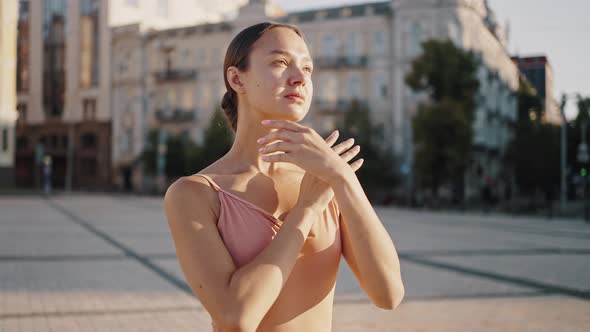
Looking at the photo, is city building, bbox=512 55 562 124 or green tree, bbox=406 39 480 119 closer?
city building, bbox=512 55 562 124

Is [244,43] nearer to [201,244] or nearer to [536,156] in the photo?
[201,244]

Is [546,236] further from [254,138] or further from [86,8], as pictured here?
[86,8]

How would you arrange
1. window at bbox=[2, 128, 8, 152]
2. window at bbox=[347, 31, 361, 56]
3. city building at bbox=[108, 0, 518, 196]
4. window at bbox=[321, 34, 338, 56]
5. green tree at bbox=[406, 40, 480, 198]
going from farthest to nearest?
window at bbox=[2, 128, 8, 152] → window at bbox=[321, 34, 338, 56] → window at bbox=[347, 31, 361, 56] → city building at bbox=[108, 0, 518, 196] → green tree at bbox=[406, 40, 480, 198]

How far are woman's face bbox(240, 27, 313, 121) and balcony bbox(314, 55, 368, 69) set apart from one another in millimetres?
47249

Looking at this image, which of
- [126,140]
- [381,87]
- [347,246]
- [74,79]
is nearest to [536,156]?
[381,87]

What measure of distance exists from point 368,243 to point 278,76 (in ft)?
1.94

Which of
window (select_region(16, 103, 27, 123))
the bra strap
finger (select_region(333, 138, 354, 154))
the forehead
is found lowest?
the bra strap

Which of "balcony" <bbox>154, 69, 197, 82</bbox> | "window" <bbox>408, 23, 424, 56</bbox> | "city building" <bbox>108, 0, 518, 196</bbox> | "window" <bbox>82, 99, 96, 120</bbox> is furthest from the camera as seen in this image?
"window" <bbox>82, 99, 96, 120</bbox>

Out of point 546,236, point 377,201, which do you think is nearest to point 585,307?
point 546,236

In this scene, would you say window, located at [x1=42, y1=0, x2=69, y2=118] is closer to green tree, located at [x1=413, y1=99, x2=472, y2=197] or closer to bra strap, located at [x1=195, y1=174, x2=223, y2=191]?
green tree, located at [x1=413, y1=99, x2=472, y2=197]

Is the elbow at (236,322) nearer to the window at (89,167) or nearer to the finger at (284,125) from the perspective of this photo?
the finger at (284,125)

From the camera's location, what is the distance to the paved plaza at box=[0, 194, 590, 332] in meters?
7.69

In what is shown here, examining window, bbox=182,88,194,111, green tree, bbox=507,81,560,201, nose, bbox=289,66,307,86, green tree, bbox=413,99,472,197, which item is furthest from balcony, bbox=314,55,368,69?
nose, bbox=289,66,307,86

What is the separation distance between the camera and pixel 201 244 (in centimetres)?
201
